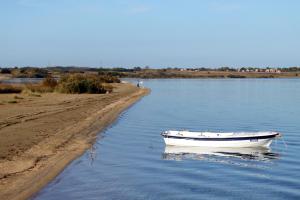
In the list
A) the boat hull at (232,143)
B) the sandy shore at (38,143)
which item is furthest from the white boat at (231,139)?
the sandy shore at (38,143)

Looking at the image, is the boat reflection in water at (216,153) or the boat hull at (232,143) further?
the boat hull at (232,143)

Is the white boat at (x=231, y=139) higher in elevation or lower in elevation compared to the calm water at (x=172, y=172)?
higher

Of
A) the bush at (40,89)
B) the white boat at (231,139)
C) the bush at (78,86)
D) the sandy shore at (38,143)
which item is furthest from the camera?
the bush at (78,86)

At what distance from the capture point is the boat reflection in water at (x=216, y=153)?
66.1 feet

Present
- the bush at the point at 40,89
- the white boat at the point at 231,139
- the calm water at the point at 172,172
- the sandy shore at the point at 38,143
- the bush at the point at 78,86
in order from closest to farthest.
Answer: the calm water at the point at 172,172 < the sandy shore at the point at 38,143 < the white boat at the point at 231,139 < the bush at the point at 40,89 < the bush at the point at 78,86

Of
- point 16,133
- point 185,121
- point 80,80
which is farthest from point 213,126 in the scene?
point 80,80

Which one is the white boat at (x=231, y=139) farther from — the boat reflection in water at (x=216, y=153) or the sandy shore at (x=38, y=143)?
the sandy shore at (x=38, y=143)

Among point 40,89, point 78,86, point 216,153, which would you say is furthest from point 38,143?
point 78,86

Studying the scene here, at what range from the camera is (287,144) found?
23438mm

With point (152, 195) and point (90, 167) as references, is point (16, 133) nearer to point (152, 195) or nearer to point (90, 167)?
point (90, 167)

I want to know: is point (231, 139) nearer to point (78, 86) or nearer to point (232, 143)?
point (232, 143)

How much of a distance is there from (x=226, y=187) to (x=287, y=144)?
963 cm

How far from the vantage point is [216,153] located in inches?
827

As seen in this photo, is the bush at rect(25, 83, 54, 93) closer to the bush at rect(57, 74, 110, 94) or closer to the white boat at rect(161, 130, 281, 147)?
the bush at rect(57, 74, 110, 94)
